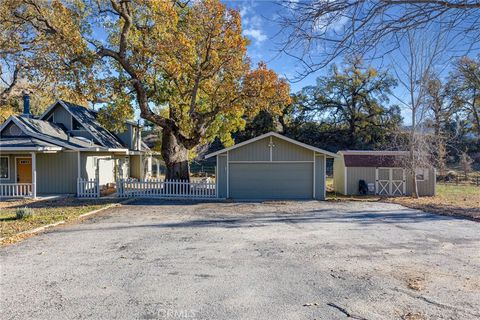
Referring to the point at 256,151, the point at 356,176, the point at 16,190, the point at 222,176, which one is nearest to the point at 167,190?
the point at 222,176

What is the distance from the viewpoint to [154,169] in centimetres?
4381

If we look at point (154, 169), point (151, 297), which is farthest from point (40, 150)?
point (154, 169)

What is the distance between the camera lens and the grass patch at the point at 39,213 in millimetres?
8750

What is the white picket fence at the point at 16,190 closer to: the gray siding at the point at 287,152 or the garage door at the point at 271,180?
the garage door at the point at 271,180

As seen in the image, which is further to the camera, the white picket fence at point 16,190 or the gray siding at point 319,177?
the gray siding at point 319,177

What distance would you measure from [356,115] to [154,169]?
2695 centimetres

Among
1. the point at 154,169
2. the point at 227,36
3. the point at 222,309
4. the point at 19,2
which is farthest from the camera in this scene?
the point at 154,169

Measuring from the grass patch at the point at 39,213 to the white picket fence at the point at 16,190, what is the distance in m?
1.84

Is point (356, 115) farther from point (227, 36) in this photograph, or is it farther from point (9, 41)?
point (9, 41)

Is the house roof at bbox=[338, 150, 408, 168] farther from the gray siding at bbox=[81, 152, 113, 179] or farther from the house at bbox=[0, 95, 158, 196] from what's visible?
the gray siding at bbox=[81, 152, 113, 179]

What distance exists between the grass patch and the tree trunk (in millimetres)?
4999

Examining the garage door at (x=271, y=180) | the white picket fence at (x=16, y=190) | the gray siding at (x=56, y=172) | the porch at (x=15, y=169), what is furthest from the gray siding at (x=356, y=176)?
the porch at (x=15, y=169)

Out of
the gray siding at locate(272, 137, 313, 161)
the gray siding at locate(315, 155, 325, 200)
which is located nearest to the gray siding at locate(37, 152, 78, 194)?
the gray siding at locate(272, 137, 313, 161)

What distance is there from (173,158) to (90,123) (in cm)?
618
